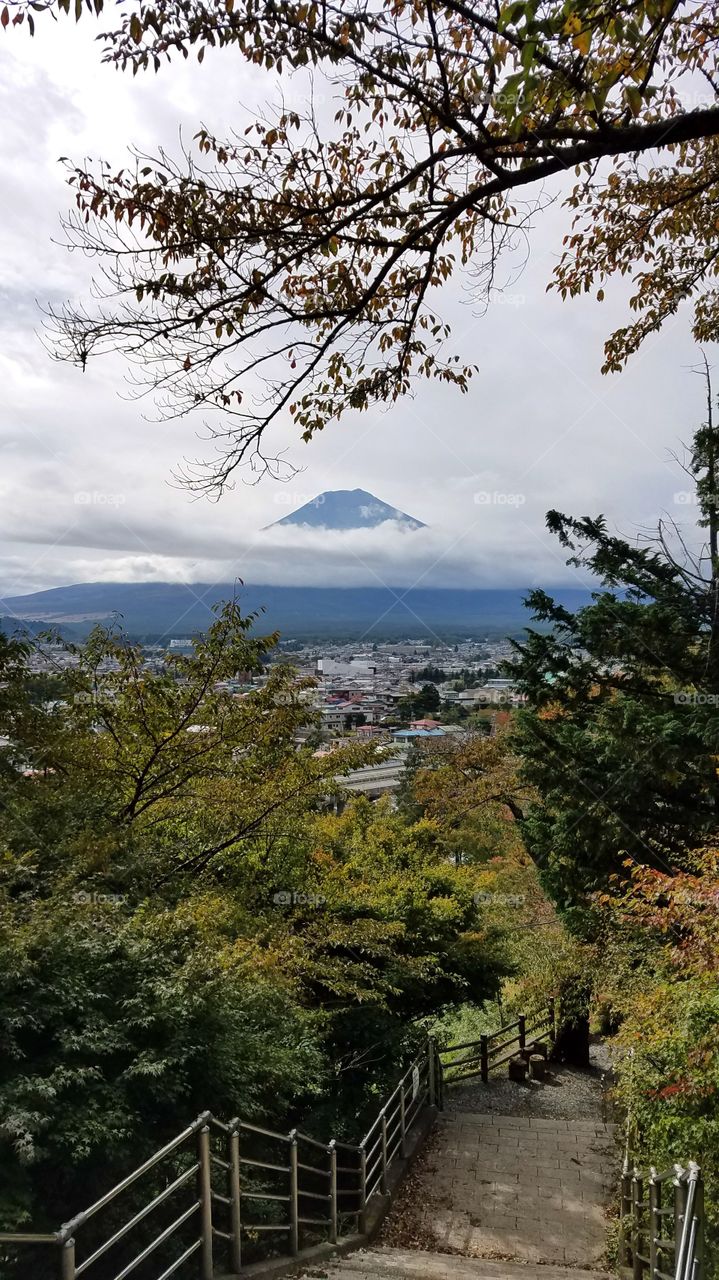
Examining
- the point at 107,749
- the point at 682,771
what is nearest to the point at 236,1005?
the point at 107,749

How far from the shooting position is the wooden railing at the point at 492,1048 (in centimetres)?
1352

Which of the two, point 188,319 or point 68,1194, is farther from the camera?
point 68,1194

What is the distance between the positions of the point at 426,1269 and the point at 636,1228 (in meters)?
1.69

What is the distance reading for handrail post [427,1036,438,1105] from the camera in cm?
1096

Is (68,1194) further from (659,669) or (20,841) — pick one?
(659,669)

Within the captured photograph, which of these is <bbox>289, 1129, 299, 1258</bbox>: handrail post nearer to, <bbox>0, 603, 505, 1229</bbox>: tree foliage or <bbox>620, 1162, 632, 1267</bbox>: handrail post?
<bbox>0, 603, 505, 1229</bbox>: tree foliage

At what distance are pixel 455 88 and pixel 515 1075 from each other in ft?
49.6

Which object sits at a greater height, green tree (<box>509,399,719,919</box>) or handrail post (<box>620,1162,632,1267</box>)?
green tree (<box>509,399,719,919</box>)

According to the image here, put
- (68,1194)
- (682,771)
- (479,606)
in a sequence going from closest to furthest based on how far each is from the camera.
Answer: (68,1194)
(682,771)
(479,606)

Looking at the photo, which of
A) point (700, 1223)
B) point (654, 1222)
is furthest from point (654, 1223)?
point (700, 1223)

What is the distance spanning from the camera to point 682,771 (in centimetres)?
1016

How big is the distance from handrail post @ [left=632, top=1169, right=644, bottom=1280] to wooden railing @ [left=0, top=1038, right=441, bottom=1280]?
92.8 inches

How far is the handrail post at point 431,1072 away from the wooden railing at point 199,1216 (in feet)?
10.1

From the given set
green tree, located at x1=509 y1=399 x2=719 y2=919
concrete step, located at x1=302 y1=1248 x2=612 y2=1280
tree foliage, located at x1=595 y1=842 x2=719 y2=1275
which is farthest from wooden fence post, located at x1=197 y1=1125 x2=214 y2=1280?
green tree, located at x1=509 y1=399 x2=719 y2=919
